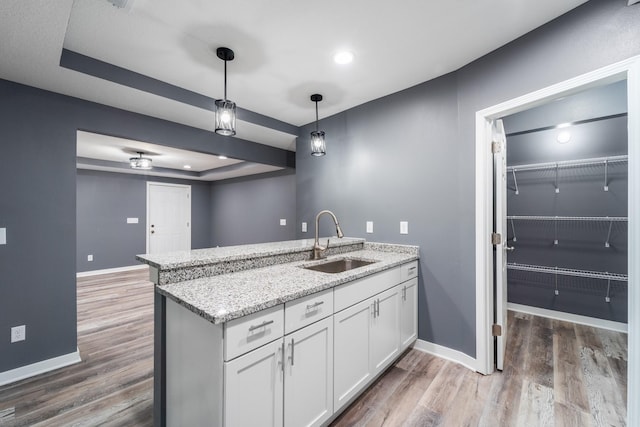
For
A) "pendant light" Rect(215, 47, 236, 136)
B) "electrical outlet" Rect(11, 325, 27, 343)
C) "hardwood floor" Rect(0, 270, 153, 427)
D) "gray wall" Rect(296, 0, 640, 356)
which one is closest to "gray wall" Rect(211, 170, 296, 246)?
"gray wall" Rect(296, 0, 640, 356)

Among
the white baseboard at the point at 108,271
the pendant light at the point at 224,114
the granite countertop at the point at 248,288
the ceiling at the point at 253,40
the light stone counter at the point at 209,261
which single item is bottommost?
the white baseboard at the point at 108,271

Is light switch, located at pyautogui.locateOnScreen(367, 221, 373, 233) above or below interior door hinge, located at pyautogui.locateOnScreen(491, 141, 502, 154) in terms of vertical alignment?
below

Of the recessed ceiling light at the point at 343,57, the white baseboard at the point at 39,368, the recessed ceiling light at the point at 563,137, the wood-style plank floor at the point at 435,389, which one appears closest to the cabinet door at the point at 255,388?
the wood-style plank floor at the point at 435,389

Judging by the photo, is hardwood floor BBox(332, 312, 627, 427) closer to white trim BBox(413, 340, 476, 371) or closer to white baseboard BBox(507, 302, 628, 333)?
white trim BBox(413, 340, 476, 371)

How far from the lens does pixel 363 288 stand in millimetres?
1804

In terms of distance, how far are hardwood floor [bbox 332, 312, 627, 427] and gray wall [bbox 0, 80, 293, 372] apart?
95.4 inches

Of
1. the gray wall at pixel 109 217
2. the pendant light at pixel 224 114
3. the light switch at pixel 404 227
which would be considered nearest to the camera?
A: the pendant light at pixel 224 114

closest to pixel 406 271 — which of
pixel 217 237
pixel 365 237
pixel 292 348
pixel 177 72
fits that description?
pixel 365 237

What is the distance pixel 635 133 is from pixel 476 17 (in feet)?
3.51

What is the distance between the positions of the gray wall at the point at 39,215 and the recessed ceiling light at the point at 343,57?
83.8 inches

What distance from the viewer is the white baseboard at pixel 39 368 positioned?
202 cm

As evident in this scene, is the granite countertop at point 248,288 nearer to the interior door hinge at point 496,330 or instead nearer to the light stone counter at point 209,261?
the light stone counter at point 209,261

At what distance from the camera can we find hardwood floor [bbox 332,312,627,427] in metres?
1.63

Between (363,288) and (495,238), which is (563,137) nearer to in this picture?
(495,238)
